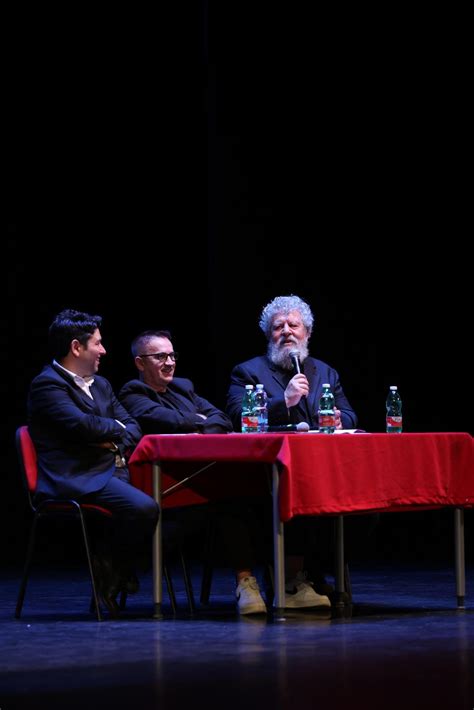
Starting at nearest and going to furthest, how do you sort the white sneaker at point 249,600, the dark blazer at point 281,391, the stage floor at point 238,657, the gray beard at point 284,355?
the stage floor at point 238,657
the white sneaker at point 249,600
the dark blazer at point 281,391
the gray beard at point 284,355

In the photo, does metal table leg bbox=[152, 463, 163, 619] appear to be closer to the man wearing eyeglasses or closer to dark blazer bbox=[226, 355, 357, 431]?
the man wearing eyeglasses

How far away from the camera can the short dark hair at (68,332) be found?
4.64 m

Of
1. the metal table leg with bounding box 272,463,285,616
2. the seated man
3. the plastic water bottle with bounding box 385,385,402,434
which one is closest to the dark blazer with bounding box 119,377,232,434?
the seated man

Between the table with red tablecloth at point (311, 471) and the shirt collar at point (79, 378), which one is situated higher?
the shirt collar at point (79, 378)

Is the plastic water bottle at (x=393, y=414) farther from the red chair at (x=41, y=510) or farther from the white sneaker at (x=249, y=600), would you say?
the red chair at (x=41, y=510)

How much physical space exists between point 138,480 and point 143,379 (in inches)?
27.2

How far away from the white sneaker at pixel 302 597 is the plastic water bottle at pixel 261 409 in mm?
626

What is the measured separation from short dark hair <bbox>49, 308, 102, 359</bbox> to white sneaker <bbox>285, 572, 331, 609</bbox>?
49.8 inches

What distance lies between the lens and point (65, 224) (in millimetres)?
6973

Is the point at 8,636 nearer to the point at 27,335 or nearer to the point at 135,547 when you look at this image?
the point at 135,547

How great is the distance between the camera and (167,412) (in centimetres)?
491

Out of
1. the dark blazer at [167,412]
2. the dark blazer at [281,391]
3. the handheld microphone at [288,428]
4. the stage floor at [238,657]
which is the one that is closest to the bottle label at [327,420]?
the handheld microphone at [288,428]

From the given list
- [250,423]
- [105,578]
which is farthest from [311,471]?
[105,578]

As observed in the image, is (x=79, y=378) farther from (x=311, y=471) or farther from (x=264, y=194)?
(x=264, y=194)
